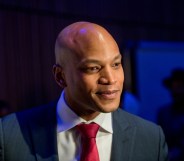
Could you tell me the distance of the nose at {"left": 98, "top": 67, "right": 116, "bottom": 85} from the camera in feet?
3.72

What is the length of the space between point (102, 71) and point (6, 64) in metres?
1.92

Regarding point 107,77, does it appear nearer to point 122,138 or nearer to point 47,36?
point 122,138

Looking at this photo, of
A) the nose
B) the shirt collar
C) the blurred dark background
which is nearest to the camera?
the nose

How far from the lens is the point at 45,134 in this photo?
1244 millimetres

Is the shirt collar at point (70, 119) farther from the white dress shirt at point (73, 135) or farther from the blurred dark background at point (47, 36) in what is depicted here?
the blurred dark background at point (47, 36)

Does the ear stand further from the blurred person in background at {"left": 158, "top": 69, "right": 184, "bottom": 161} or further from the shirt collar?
the blurred person in background at {"left": 158, "top": 69, "right": 184, "bottom": 161}

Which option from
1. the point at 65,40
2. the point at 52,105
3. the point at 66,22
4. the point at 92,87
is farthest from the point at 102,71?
the point at 66,22

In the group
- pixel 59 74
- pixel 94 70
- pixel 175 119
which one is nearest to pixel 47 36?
pixel 175 119

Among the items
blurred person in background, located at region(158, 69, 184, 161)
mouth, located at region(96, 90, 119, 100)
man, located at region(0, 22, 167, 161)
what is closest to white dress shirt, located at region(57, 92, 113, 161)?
man, located at region(0, 22, 167, 161)

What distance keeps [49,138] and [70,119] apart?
0.28ft

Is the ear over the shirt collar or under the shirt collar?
over

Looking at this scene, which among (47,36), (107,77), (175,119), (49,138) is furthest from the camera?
(47,36)

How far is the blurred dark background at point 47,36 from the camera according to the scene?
2967mm

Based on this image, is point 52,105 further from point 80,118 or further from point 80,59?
point 80,59
